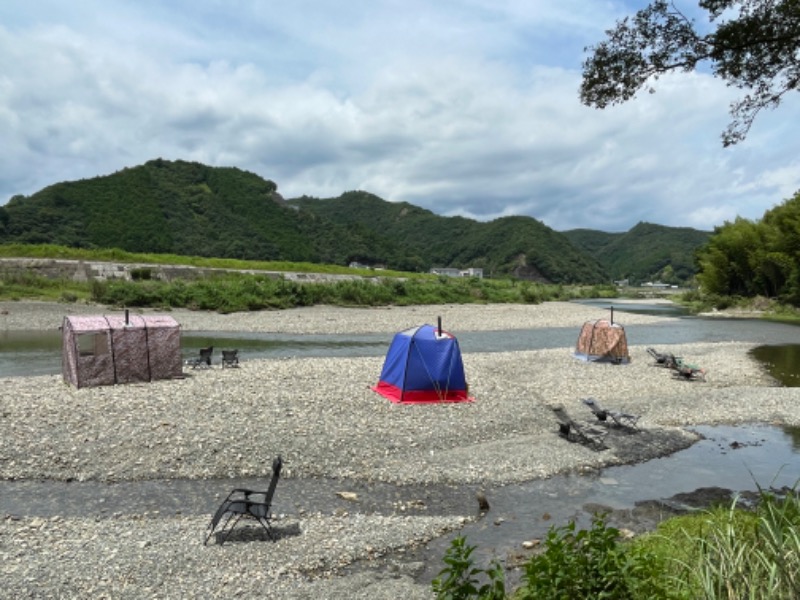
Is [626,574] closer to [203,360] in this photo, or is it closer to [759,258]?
[203,360]

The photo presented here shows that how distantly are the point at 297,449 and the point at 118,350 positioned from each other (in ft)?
32.9

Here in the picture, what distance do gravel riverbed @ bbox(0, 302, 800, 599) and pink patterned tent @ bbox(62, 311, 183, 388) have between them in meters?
0.88

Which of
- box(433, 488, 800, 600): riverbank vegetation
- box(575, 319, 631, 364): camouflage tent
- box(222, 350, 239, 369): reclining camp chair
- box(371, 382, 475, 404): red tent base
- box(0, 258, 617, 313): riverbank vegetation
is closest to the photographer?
box(433, 488, 800, 600): riverbank vegetation

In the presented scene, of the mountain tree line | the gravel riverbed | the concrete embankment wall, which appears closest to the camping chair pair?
the gravel riverbed

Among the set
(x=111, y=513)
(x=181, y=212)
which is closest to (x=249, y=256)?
(x=181, y=212)

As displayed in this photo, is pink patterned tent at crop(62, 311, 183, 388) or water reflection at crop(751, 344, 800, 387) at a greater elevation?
pink patterned tent at crop(62, 311, 183, 388)

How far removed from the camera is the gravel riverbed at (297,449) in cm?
944

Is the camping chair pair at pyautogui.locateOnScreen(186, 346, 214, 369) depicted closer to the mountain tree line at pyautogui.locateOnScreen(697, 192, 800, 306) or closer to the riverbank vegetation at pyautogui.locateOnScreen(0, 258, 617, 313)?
the riverbank vegetation at pyautogui.locateOnScreen(0, 258, 617, 313)

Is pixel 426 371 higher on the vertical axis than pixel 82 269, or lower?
lower

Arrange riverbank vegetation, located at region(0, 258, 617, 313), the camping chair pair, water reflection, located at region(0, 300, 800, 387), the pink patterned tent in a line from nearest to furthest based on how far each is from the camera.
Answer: the pink patterned tent → the camping chair pair → water reflection, located at region(0, 300, 800, 387) → riverbank vegetation, located at region(0, 258, 617, 313)

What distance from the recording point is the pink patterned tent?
21672mm

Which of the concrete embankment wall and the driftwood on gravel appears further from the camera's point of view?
the concrete embankment wall

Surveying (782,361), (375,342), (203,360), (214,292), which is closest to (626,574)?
(203,360)

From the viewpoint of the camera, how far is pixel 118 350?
22188 mm
